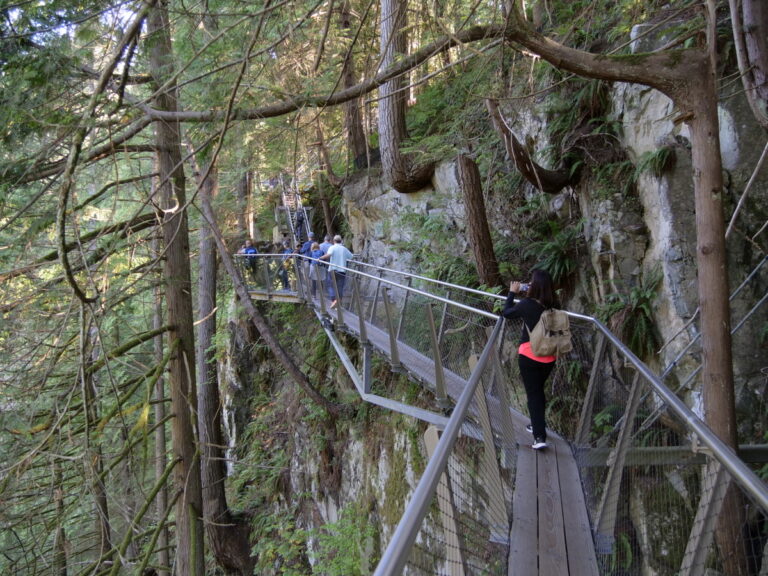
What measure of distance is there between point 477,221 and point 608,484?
18.6ft

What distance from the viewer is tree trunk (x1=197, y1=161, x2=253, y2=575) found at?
37.4 feet

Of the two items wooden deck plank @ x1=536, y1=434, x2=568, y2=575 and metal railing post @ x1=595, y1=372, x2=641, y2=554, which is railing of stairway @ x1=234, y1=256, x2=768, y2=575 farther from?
wooden deck plank @ x1=536, y1=434, x2=568, y2=575

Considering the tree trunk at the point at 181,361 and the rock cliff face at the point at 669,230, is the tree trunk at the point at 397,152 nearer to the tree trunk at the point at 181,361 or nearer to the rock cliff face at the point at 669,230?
the rock cliff face at the point at 669,230

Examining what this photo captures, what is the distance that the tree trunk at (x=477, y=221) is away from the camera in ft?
29.0

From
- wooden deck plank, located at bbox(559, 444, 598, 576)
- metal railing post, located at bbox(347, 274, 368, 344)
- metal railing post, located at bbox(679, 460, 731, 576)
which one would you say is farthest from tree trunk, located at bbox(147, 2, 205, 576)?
metal railing post, located at bbox(679, 460, 731, 576)

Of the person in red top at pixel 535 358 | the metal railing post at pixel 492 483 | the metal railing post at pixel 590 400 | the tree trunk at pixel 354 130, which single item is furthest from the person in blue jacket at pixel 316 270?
the metal railing post at pixel 492 483

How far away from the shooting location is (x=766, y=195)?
20.0ft

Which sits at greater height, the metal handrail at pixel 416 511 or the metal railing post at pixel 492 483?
the metal handrail at pixel 416 511

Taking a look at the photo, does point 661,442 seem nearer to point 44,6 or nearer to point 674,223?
point 674,223

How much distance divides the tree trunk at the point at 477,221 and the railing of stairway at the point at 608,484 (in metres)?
2.58

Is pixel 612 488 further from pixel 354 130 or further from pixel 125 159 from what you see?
pixel 354 130

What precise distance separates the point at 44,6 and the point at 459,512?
4245mm

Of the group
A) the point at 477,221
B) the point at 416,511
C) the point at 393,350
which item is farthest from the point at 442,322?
the point at 416,511

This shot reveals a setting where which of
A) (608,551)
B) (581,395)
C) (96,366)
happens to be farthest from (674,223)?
(96,366)
